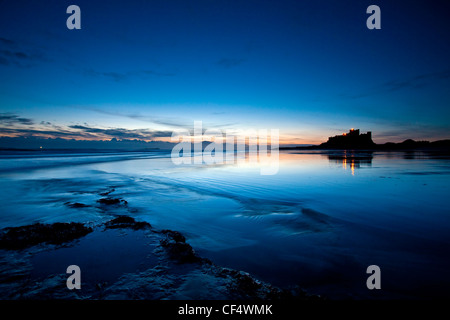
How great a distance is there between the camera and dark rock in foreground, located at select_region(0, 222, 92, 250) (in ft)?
9.47

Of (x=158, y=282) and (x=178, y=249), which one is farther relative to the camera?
(x=178, y=249)

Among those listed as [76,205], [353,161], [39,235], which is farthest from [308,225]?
[353,161]

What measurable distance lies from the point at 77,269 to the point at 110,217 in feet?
6.16

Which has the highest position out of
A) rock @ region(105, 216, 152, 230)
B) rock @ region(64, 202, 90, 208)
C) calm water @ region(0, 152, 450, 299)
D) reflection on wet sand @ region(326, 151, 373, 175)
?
reflection on wet sand @ region(326, 151, 373, 175)

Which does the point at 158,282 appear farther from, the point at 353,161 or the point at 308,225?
the point at 353,161

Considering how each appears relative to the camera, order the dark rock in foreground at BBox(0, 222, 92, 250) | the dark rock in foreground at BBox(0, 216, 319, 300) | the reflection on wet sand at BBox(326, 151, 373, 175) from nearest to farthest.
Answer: the dark rock in foreground at BBox(0, 216, 319, 300) < the dark rock in foreground at BBox(0, 222, 92, 250) < the reflection on wet sand at BBox(326, 151, 373, 175)

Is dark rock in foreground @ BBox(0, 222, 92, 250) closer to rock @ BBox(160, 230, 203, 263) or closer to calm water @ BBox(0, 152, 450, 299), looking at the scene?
calm water @ BBox(0, 152, 450, 299)

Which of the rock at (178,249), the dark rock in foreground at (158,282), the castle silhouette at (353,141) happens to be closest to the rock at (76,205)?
the dark rock in foreground at (158,282)

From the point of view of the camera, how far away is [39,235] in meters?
3.11

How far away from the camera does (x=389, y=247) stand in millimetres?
2900

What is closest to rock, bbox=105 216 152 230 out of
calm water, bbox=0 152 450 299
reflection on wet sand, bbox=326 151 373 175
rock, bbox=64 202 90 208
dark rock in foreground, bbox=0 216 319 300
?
calm water, bbox=0 152 450 299
